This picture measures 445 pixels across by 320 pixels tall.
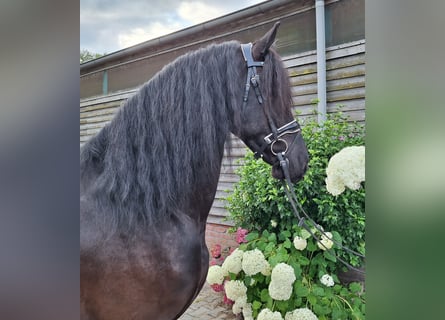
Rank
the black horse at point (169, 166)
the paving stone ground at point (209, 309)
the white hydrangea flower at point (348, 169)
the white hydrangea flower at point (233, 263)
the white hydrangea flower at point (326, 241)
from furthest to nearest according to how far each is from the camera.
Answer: the paving stone ground at point (209, 309) < the white hydrangea flower at point (233, 263) < the white hydrangea flower at point (326, 241) < the white hydrangea flower at point (348, 169) < the black horse at point (169, 166)

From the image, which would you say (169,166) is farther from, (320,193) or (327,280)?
(327,280)

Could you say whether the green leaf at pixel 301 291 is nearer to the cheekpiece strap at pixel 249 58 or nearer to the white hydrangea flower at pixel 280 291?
the white hydrangea flower at pixel 280 291

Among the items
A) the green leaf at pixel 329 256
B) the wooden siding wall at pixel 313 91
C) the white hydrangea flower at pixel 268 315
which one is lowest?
the white hydrangea flower at pixel 268 315

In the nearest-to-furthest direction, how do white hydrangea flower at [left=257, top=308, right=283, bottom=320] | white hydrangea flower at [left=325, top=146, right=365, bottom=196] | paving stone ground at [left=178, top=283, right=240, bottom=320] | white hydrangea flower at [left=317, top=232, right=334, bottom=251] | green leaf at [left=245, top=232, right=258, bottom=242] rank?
white hydrangea flower at [left=325, top=146, right=365, bottom=196]
white hydrangea flower at [left=317, top=232, right=334, bottom=251]
white hydrangea flower at [left=257, top=308, right=283, bottom=320]
green leaf at [left=245, top=232, right=258, bottom=242]
paving stone ground at [left=178, top=283, right=240, bottom=320]

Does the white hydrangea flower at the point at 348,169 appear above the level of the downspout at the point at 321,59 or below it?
below

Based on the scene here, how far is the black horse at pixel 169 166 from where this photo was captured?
984 millimetres

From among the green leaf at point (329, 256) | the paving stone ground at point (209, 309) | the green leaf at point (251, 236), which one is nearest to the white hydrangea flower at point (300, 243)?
the green leaf at point (329, 256)

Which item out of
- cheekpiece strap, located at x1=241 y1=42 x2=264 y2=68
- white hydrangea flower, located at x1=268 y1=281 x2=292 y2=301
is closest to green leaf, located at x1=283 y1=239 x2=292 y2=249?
white hydrangea flower, located at x1=268 y1=281 x2=292 y2=301

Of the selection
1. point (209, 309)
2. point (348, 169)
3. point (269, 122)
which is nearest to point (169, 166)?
point (269, 122)

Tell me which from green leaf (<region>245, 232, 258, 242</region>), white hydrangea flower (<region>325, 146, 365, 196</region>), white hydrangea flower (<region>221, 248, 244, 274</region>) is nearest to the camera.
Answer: white hydrangea flower (<region>325, 146, 365, 196</region>)

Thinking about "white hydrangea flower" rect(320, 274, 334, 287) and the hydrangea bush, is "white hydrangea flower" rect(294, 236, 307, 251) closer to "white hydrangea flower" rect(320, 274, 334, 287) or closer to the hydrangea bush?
the hydrangea bush

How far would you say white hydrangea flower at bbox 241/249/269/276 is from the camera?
1469 mm

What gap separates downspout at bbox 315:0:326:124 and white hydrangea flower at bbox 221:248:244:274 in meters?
0.81

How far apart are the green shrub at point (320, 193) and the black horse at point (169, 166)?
1.25 ft
